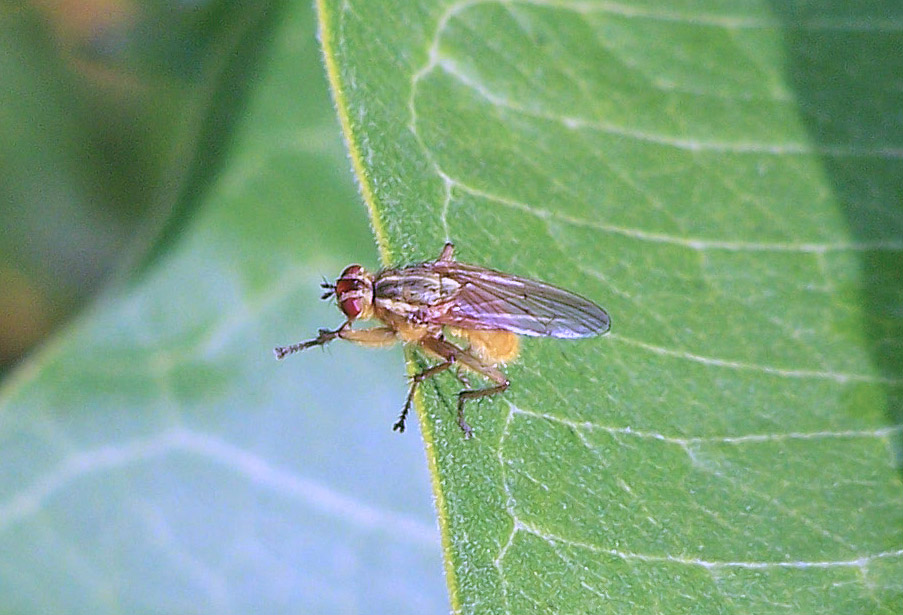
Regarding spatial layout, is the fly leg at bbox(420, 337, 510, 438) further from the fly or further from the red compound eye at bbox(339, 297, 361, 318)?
the red compound eye at bbox(339, 297, 361, 318)

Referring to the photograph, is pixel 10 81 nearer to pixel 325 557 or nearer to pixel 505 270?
pixel 325 557

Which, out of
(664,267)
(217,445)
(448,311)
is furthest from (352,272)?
(664,267)

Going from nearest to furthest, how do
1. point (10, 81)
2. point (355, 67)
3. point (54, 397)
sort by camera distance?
point (355, 67) < point (54, 397) < point (10, 81)

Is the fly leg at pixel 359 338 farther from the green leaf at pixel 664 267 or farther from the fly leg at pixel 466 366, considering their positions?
the green leaf at pixel 664 267

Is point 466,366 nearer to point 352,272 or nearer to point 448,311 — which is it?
point 448,311

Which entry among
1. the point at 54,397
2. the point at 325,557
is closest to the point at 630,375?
the point at 325,557

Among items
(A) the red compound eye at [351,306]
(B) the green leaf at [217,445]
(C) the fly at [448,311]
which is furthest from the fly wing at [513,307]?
(B) the green leaf at [217,445]
